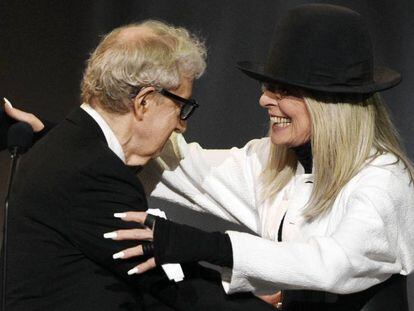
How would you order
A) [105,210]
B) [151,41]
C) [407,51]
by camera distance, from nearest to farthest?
[105,210] < [151,41] < [407,51]

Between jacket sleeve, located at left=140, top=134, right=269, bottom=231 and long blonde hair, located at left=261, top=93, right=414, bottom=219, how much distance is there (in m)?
0.30

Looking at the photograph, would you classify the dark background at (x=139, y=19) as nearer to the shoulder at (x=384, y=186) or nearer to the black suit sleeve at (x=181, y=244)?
the shoulder at (x=384, y=186)

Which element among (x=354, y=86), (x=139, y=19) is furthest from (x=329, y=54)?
(x=139, y=19)

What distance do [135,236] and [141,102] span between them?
35cm

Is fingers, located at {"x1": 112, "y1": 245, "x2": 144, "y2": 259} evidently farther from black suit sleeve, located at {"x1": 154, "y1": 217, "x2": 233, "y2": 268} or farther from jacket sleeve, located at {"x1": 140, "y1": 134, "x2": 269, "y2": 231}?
jacket sleeve, located at {"x1": 140, "y1": 134, "x2": 269, "y2": 231}

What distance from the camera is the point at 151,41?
2131mm

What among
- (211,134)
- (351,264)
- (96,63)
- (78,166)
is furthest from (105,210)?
(211,134)

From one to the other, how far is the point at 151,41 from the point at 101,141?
0.76ft

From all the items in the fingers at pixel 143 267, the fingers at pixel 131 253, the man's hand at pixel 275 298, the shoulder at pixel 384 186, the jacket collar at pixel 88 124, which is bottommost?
the man's hand at pixel 275 298

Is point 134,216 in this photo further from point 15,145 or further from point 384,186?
point 384,186

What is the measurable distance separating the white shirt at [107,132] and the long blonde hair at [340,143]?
0.40m

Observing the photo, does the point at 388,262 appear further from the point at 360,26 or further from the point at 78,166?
the point at 78,166

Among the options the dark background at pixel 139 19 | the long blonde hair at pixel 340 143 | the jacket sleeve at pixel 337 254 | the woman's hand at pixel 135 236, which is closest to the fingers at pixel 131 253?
the woman's hand at pixel 135 236

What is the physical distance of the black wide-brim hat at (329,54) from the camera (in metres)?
2.16
